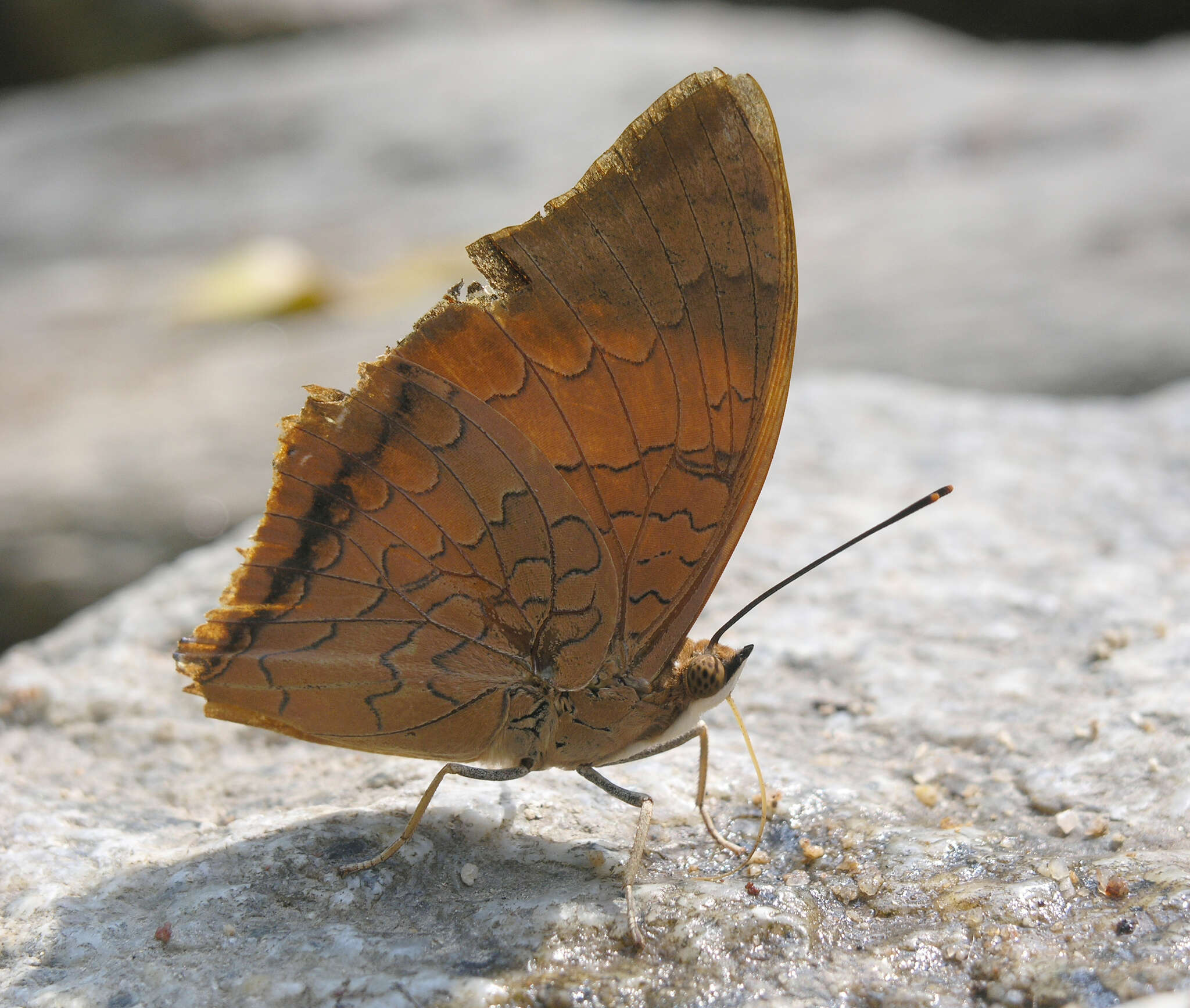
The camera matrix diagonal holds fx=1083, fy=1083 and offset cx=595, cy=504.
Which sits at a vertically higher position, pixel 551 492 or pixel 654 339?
pixel 654 339

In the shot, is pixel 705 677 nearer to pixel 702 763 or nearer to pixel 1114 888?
pixel 702 763

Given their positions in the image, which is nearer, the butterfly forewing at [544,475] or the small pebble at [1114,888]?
the small pebble at [1114,888]

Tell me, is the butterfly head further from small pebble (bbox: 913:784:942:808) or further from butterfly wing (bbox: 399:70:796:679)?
small pebble (bbox: 913:784:942:808)

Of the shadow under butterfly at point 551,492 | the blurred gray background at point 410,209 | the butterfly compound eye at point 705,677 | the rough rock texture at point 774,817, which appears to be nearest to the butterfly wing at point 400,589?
the shadow under butterfly at point 551,492

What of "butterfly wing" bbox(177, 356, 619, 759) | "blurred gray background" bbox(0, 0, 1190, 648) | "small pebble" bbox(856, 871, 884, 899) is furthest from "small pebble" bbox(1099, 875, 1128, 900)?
"blurred gray background" bbox(0, 0, 1190, 648)

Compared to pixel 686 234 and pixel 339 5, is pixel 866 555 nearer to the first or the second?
pixel 686 234

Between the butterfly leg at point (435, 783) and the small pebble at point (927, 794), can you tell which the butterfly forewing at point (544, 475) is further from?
the small pebble at point (927, 794)

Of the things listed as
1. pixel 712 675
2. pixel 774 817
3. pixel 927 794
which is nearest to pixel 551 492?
pixel 712 675
